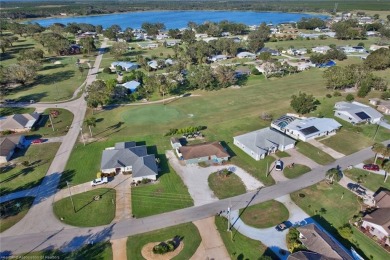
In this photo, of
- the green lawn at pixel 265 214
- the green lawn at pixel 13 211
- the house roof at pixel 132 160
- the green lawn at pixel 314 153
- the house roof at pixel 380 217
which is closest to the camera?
the house roof at pixel 380 217

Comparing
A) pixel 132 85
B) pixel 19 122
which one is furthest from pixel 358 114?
pixel 19 122

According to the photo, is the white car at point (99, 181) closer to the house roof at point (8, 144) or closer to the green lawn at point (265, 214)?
the house roof at point (8, 144)

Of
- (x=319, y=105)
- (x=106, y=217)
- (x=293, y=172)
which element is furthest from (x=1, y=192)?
(x=319, y=105)

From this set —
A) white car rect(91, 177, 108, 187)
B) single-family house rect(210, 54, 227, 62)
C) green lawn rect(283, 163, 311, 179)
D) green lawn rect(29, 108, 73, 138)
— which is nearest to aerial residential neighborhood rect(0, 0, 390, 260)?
green lawn rect(283, 163, 311, 179)

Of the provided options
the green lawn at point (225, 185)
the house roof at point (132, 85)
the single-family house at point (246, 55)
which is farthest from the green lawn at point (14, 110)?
the single-family house at point (246, 55)

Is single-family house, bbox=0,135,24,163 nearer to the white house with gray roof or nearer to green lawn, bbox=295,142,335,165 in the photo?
the white house with gray roof

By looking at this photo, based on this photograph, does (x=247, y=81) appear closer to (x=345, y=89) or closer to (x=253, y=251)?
(x=345, y=89)
